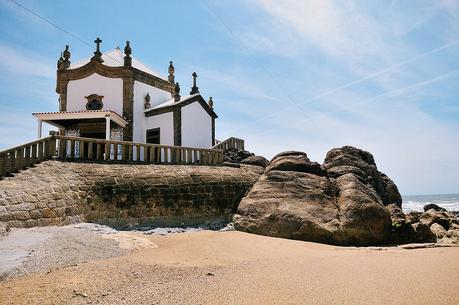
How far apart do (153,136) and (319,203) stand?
551 inches

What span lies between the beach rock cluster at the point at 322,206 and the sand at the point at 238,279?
2.93 meters

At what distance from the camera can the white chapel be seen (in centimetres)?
2133

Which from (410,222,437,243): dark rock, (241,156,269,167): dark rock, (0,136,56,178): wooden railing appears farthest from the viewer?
(241,156,269,167): dark rock

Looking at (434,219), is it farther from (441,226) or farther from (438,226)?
(438,226)

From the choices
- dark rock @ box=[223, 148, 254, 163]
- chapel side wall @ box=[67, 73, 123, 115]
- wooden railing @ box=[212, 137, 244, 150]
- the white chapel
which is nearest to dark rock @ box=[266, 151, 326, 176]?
dark rock @ box=[223, 148, 254, 163]

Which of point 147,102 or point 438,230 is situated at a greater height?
point 147,102

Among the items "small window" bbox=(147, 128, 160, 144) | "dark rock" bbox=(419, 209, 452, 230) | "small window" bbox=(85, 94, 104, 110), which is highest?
"small window" bbox=(85, 94, 104, 110)

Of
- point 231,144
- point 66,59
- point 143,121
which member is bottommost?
point 231,144

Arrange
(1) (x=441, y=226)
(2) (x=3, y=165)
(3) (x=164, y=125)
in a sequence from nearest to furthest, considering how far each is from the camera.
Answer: (2) (x=3, y=165) → (1) (x=441, y=226) → (3) (x=164, y=125)

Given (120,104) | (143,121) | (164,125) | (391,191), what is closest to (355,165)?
(391,191)

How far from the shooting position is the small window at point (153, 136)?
2269 centimetres

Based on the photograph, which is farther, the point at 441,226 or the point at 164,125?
the point at 164,125

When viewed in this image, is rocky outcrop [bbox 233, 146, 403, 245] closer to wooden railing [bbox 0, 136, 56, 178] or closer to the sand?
the sand

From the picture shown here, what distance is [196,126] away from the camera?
23641 mm
